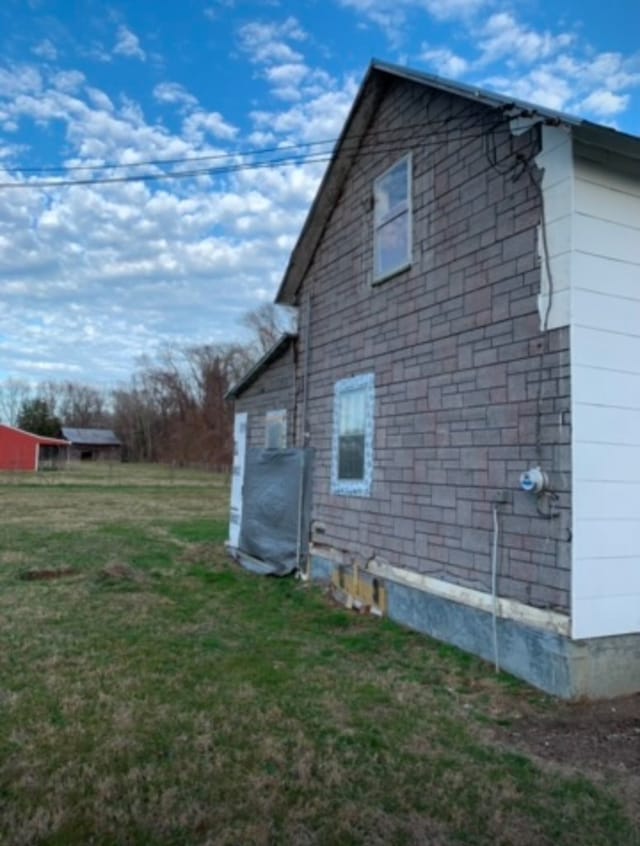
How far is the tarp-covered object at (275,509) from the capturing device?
8.16 metres

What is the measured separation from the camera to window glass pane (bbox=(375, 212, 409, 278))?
20.3 feet

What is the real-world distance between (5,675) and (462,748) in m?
3.12

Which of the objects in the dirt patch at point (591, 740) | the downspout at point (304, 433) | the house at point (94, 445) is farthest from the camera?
the house at point (94, 445)

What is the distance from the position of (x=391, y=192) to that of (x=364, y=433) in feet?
8.68

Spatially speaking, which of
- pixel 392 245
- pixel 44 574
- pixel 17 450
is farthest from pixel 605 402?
pixel 17 450

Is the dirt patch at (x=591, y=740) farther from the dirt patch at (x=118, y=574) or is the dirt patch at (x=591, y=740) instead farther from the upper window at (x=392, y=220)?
the dirt patch at (x=118, y=574)

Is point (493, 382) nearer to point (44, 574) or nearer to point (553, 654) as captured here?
point (553, 654)

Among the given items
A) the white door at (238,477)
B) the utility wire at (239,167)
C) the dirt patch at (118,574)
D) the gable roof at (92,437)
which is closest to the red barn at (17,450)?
the gable roof at (92,437)

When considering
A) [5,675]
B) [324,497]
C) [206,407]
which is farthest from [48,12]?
[206,407]

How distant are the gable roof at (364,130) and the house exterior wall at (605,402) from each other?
211mm

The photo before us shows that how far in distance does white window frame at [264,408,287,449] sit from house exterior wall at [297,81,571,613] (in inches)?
61.6

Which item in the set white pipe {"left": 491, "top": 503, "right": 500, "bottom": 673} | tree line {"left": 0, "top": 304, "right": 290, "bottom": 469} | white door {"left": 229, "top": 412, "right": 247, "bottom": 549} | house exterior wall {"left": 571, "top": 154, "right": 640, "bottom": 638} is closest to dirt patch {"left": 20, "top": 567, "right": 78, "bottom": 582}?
white door {"left": 229, "top": 412, "right": 247, "bottom": 549}

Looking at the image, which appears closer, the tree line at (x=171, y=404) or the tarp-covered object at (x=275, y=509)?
the tarp-covered object at (x=275, y=509)

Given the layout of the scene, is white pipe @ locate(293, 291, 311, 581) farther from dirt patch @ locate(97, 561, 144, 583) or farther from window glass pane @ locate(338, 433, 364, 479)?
dirt patch @ locate(97, 561, 144, 583)
